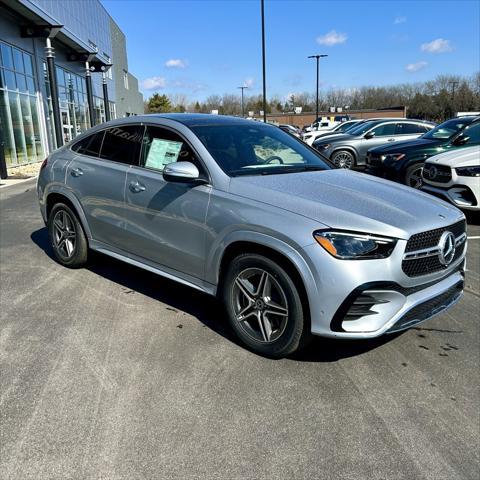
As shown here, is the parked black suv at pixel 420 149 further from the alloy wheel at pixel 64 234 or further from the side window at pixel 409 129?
the alloy wheel at pixel 64 234

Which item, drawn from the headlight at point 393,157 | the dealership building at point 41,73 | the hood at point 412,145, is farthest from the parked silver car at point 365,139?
the dealership building at point 41,73

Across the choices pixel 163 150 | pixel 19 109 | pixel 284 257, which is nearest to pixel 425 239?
pixel 284 257

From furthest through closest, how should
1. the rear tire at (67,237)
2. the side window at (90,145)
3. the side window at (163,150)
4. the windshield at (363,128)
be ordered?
the windshield at (363,128), the rear tire at (67,237), the side window at (90,145), the side window at (163,150)

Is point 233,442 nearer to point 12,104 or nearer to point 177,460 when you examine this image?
point 177,460

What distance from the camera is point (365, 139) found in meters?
14.4

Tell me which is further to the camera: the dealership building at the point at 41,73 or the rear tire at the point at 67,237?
the dealership building at the point at 41,73

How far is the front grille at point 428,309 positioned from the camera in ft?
9.79

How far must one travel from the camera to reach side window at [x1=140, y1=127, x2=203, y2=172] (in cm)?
389

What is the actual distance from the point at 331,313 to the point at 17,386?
205 cm

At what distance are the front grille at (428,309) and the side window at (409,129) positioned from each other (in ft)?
40.2

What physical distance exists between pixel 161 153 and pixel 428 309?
250 centimetres

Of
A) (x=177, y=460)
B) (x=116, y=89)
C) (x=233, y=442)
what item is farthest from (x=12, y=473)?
(x=116, y=89)

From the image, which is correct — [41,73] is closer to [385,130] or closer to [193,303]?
[385,130]

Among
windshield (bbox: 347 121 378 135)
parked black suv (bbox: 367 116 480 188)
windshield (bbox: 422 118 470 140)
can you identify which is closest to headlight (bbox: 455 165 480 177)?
parked black suv (bbox: 367 116 480 188)
